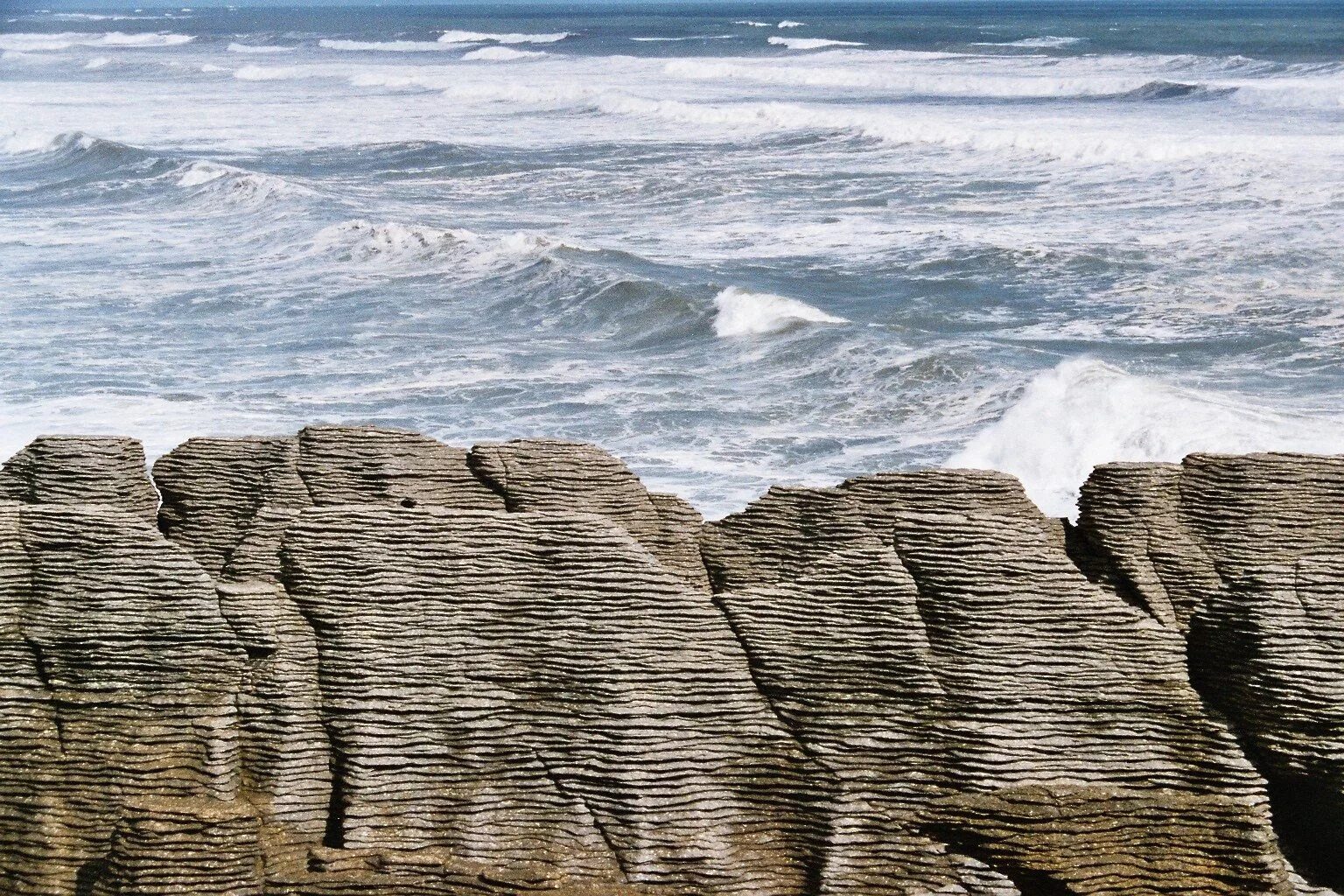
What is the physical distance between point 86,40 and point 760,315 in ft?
305

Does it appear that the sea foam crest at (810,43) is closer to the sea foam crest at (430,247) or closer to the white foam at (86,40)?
the white foam at (86,40)

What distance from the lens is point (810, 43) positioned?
8256 cm

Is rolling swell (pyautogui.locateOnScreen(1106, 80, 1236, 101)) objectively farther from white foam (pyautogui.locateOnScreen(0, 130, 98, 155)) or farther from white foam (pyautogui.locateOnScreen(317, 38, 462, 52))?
white foam (pyautogui.locateOnScreen(317, 38, 462, 52))

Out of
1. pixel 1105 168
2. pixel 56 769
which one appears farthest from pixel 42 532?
pixel 1105 168

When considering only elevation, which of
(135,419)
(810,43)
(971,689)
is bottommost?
(135,419)

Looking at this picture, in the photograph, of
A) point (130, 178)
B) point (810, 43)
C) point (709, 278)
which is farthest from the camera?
point (810, 43)

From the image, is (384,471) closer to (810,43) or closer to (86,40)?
(810,43)

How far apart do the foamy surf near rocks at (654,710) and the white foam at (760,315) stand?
11.2 m

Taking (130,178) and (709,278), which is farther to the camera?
(130,178)

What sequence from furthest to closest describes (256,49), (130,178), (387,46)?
(387,46), (256,49), (130,178)

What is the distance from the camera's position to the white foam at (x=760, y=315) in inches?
628

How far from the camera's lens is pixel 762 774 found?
4504 mm

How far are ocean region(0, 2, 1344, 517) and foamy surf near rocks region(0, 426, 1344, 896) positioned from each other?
17.9 feet

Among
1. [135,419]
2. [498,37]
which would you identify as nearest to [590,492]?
[135,419]
